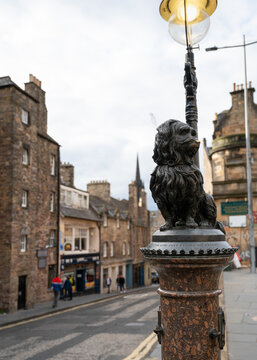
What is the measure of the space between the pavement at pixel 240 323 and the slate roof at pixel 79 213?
1751 cm

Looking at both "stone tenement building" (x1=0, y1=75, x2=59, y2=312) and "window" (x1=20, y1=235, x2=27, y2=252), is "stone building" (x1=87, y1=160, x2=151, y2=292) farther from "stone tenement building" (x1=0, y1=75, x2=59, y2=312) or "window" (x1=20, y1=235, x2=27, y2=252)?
"window" (x1=20, y1=235, x2=27, y2=252)

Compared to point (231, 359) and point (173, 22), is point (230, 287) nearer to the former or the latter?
point (231, 359)

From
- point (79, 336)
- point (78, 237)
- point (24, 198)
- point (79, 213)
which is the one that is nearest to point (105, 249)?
point (78, 237)

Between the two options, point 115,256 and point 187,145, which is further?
point 115,256

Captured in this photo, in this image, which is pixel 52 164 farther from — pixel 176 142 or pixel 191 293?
pixel 191 293

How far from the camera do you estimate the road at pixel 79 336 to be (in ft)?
30.1

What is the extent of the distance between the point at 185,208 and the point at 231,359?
9.75 ft

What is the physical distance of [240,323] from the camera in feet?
21.2

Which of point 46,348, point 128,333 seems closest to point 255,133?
point 128,333

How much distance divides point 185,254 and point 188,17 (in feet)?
8.68

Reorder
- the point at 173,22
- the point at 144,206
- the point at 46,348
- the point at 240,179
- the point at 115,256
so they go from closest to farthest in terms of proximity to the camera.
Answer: the point at 173,22, the point at 46,348, the point at 240,179, the point at 115,256, the point at 144,206

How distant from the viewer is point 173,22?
12.9 ft

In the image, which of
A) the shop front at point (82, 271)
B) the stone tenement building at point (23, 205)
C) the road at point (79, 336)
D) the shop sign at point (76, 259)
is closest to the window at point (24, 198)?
the stone tenement building at point (23, 205)

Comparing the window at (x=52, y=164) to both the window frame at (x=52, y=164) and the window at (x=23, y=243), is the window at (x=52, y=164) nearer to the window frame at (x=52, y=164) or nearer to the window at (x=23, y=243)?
the window frame at (x=52, y=164)
